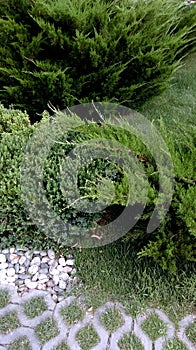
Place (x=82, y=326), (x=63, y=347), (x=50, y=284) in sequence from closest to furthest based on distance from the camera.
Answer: (x=63, y=347) → (x=82, y=326) → (x=50, y=284)

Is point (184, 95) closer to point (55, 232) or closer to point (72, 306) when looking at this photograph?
point (55, 232)

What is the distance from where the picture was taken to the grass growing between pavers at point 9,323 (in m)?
2.09

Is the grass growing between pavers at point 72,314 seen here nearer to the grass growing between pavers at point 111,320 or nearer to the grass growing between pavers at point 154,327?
the grass growing between pavers at point 111,320

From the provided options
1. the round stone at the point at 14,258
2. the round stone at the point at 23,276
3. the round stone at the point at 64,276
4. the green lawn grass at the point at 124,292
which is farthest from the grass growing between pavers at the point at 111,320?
the round stone at the point at 14,258

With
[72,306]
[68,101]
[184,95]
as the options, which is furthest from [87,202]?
[184,95]

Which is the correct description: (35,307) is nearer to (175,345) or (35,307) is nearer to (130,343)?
(130,343)

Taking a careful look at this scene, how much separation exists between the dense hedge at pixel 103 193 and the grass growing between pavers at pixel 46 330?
55 cm

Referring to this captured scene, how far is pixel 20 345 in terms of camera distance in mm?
2012

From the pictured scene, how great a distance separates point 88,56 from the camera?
3246mm

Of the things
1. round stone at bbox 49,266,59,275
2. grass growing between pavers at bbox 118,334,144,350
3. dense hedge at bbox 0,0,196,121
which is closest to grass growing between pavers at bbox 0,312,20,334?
round stone at bbox 49,266,59,275

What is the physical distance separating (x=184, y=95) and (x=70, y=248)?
2508 millimetres

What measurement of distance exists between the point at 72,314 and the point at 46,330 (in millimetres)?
175

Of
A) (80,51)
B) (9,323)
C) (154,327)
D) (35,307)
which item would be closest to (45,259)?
(35,307)

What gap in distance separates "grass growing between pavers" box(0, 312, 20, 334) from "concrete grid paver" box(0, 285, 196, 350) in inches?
0.7
